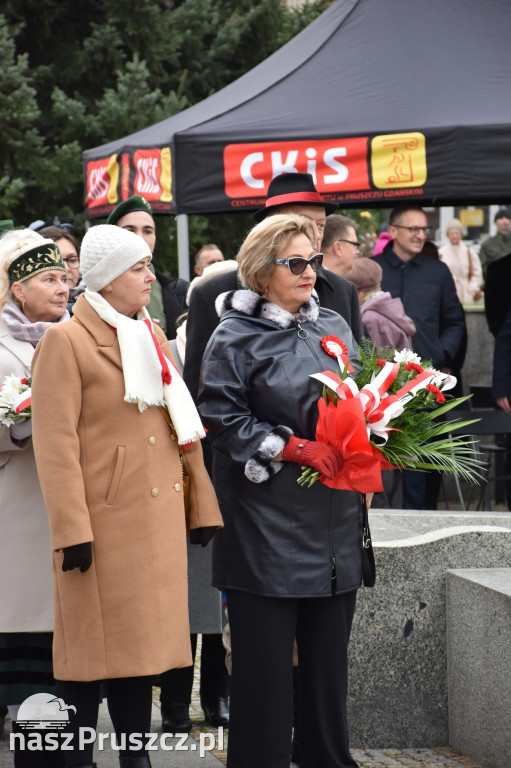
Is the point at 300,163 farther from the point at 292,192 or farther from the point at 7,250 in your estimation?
the point at 7,250

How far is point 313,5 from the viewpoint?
1581 centimetres

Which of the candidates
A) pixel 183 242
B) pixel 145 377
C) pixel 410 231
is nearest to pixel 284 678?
pixel 145 377

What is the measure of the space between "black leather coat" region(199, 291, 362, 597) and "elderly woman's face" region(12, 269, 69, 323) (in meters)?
1.02

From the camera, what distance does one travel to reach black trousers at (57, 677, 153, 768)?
378 centimetres

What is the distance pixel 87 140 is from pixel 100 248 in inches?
420

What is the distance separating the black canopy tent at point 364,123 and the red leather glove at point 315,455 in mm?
3702

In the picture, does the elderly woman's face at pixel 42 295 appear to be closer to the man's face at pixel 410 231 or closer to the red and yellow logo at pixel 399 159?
the red and yellow logo at pixel 399 159

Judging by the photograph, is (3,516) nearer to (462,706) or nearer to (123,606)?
(123,606)

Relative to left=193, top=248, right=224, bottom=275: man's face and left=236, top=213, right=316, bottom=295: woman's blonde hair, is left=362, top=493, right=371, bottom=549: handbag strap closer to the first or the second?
left=236, top=213, right=316, bottom=295: woman's blonde hair

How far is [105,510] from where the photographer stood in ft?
12.1

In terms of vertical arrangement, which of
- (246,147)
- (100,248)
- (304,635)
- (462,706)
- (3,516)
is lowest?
(462,706)

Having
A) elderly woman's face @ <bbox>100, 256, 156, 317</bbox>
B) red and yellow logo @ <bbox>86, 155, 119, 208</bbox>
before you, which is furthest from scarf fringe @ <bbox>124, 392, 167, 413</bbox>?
red and yellow logo @ <bbox>86, 155, 119, 208</bbox>

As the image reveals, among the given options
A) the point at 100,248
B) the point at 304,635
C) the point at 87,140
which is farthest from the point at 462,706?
the point at 87,140

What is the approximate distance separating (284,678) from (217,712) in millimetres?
1494
